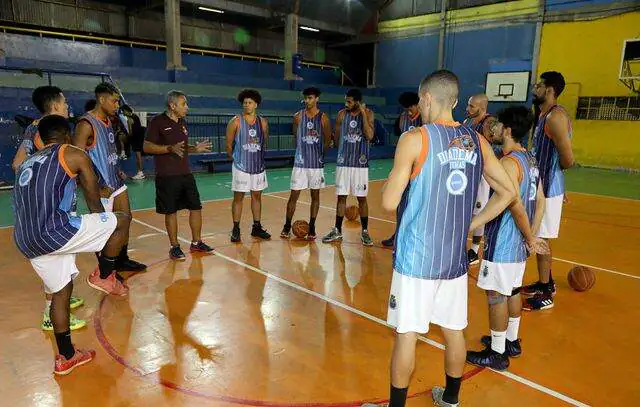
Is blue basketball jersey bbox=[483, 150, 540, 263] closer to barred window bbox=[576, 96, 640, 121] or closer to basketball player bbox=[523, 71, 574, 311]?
basketball player bbox=[523, 71, 574, 311]

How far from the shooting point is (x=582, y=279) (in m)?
4.97

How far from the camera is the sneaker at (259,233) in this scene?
6922 millimetres

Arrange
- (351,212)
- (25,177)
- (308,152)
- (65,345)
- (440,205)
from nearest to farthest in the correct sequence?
(440,205) → (25,177) → (65,345) → (308,152) → (351,212)

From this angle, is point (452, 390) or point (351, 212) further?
point (351, 212)

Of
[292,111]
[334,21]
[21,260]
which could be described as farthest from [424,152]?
[334,21]

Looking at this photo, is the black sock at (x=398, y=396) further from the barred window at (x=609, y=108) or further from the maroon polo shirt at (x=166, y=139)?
the barred window at (x=609, y=108)

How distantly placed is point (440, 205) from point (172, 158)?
13.7 feet

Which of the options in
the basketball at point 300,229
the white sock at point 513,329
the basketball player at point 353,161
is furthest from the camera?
the basketball at point 300,229

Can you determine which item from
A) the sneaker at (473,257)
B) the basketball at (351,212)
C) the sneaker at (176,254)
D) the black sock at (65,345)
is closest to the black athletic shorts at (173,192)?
the sneaker at (176,254)

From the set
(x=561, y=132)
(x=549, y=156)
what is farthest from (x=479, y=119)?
(x=561, y=132)

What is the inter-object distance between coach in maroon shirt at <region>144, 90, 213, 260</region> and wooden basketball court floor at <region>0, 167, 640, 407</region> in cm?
69

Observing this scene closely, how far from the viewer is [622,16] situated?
15523 mm

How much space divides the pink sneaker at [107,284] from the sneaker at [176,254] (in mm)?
1138

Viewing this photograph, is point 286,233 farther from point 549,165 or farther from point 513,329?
point 513,329
